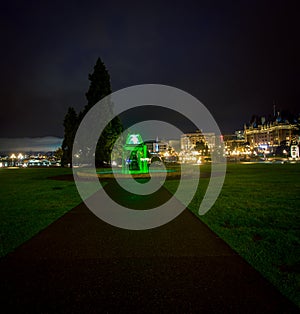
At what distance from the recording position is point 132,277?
427 centimetres

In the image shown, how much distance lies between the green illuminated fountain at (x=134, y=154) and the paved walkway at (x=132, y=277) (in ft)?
84.6

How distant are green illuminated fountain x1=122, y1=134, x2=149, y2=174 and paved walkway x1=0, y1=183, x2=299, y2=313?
25789mm

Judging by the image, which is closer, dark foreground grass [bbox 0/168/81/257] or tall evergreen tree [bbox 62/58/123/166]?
dark foreground grass [bbox 0/168/81/257]

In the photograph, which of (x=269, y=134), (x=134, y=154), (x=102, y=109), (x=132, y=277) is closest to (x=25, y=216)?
Answer: (x=132, y=277)

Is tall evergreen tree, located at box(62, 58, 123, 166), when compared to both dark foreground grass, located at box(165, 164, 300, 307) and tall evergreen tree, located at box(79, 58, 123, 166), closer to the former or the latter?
tall evergreen tree, located at box(79, 58, 123, 166)

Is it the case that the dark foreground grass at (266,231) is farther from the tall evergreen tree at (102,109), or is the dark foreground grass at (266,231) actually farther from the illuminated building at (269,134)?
the illuminated building at (269,134)

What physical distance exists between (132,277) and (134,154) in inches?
1161

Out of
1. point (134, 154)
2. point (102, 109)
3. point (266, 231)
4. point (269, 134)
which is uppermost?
point (269, 134)

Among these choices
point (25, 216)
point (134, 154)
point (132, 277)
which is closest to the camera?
point (132, 277)

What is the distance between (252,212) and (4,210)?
9.62m

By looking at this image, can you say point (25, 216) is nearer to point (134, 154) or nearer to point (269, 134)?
point (134, 154)

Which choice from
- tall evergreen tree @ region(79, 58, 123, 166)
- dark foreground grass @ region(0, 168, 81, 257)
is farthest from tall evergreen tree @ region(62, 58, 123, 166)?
dark foreground grass @ region(0, 168, 81, 257)

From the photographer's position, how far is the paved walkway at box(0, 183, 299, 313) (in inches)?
138

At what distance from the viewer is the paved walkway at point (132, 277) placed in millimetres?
3494
